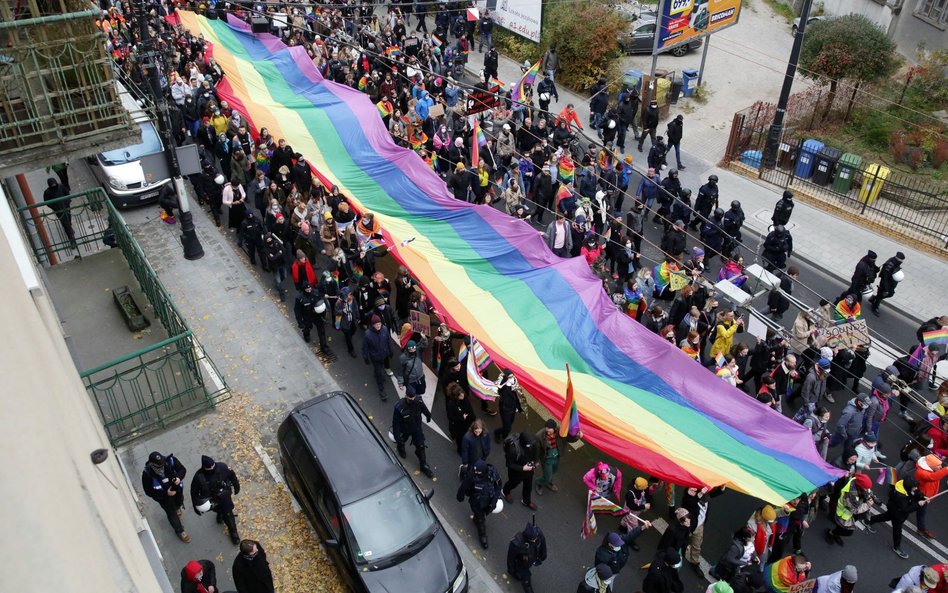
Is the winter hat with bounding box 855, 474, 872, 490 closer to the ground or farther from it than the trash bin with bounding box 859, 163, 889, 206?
closer to the ground

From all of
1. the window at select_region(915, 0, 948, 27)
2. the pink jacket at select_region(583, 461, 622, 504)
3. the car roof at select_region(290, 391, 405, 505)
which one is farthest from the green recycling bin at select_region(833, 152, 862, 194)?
the car roof at select_region(290, 391, 405, 505)

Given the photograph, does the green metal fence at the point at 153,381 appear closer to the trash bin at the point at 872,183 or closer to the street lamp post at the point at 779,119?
the street lamp post at the point at 779,119

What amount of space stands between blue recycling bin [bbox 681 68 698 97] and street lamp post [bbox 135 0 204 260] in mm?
16409

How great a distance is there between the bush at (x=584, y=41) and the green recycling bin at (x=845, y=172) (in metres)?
8.46

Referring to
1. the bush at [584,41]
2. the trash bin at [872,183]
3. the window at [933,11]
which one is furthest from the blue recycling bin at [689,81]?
the trash bin at [872,183]

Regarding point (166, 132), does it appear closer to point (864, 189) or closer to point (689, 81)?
point (864, 189)

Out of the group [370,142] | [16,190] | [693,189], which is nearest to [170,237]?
[16,190]

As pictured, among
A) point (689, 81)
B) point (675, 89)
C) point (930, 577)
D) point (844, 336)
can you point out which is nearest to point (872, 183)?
point (675, 89)

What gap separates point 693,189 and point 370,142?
350 inches

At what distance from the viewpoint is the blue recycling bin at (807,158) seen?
2034cm

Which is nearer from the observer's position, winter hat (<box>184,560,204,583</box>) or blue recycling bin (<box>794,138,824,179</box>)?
winter hat (<box>184,560,204,583</box>)

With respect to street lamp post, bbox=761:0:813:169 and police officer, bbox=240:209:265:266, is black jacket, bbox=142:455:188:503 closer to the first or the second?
police officer, bbox=240:209:265:266

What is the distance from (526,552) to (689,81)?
1989cm

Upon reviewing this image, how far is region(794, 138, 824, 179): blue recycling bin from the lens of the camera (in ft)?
66.7
